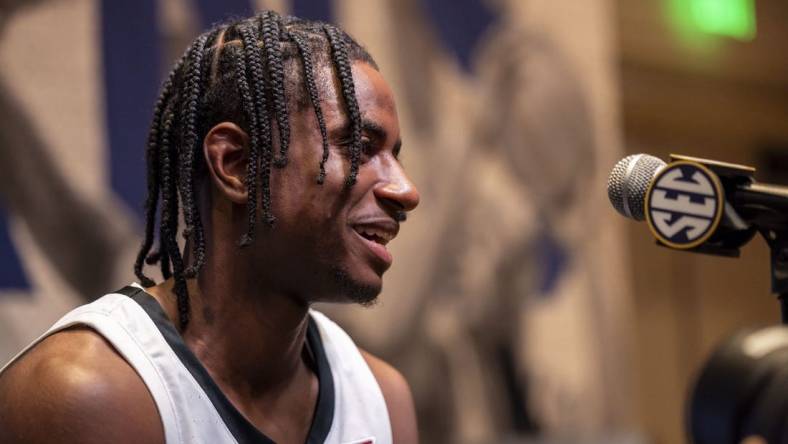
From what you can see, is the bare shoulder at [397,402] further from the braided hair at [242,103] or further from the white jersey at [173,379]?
the braided hair at [242,103]

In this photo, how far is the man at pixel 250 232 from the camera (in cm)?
162

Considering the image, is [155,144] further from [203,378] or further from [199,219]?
[203,378]

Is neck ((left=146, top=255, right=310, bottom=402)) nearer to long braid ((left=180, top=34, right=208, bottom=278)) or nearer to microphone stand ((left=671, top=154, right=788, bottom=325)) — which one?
long braid ((left=180, top=34, right=208, bottom=278))

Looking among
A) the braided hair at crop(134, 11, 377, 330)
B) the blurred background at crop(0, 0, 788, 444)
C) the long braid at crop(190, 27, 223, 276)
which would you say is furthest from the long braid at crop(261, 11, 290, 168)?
the blurred background at crop(0, 0, 788, 444)

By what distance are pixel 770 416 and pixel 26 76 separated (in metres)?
1.98

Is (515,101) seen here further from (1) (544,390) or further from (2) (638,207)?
(2) (638,207)

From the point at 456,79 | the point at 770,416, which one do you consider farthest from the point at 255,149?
the point at 456,79

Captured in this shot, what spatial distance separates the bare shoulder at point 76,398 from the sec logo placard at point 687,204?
76 centimetres

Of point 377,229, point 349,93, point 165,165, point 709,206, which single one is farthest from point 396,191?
point 709,206

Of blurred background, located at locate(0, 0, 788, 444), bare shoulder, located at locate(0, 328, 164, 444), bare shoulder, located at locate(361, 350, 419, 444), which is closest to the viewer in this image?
bare shoulder, located at locate(0, 328, 164, 444)

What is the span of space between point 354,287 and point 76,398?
0.43m

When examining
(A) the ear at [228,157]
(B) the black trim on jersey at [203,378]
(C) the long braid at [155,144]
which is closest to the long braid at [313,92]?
(A) the ear at [228,157]

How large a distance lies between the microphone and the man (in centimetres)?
45

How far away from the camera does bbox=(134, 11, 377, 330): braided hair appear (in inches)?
65.6
